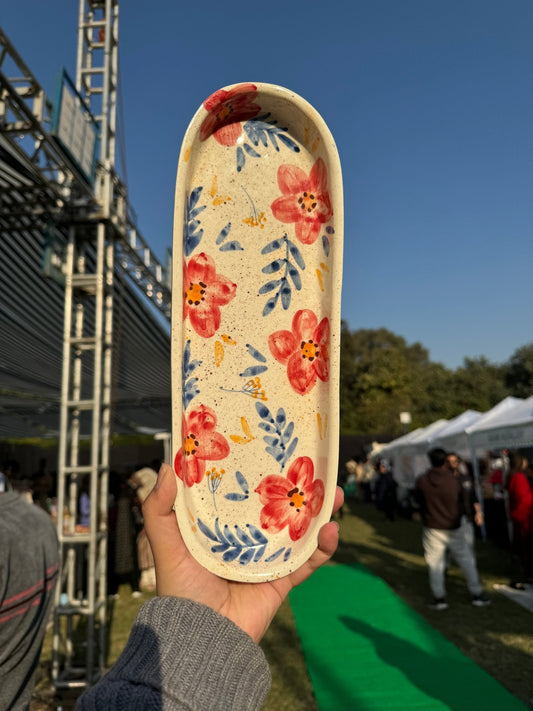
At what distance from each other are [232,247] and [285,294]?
7.3 inches

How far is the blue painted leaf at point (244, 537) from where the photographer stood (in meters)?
1.18

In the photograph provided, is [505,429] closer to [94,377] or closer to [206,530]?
[94,377]

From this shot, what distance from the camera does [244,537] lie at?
1.19m

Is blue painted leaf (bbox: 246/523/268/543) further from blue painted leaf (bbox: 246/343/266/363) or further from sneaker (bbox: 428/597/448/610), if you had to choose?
sneaker (bbox: 428/597/448/610)

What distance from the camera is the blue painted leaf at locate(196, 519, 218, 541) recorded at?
1157 mm

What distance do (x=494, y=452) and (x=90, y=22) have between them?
10.5 meters

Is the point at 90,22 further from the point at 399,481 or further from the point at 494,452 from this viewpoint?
the point at 399,481

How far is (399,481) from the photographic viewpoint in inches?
519

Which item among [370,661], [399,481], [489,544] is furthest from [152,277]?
[399,481]

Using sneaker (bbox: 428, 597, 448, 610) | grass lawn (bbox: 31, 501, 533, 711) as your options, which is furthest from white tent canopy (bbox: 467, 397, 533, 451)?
sneaker (bbox: 428, 597, 448, 610)

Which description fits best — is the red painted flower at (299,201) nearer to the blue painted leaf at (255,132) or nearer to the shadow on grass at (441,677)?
the blue painted leaf at (255,132)

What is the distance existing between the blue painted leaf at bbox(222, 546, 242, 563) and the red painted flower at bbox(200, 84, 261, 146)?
101cm

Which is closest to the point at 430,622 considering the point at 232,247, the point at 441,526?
the point at 441,526

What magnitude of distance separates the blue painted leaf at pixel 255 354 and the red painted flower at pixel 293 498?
27 cm
